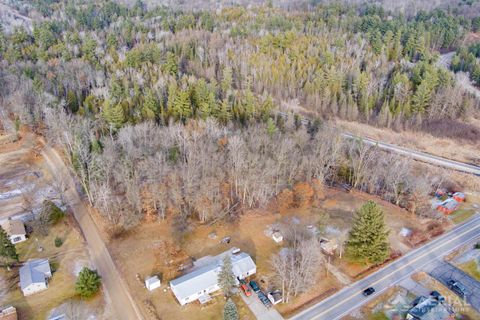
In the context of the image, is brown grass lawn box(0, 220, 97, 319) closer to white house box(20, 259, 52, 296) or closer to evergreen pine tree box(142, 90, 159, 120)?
white house box(20, 259, 52, 296)

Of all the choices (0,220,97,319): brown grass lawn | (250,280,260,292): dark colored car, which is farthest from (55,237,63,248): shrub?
(250,280,260,292): dark colored car

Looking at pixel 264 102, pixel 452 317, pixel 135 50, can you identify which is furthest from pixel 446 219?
pixel 135 50

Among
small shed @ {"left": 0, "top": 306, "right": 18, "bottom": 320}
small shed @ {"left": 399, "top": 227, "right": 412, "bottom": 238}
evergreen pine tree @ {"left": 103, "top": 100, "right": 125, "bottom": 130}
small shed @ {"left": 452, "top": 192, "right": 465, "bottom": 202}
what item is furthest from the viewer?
evergreen pine tree @ {"left": 103, "top": 100, "right": 125, "bottom": 130}

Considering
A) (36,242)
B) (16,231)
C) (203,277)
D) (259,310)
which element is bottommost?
(259,310)

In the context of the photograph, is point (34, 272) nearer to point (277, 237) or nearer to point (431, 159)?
point (277, 237)

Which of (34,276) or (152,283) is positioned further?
(34,276)

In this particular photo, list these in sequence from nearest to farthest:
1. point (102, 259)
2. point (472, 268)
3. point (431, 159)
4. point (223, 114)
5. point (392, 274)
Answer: point (392, 274)
point (472, 268)
point (102, 259)
point (431, 159)
point (223, 114)

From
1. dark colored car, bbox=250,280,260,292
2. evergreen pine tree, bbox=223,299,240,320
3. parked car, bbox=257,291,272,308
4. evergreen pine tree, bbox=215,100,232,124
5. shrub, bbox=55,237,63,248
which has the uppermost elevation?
evergreen pine tree, bbox=215,100,232,124

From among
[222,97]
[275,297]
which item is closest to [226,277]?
[275,297]
